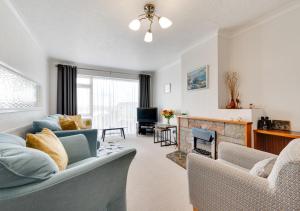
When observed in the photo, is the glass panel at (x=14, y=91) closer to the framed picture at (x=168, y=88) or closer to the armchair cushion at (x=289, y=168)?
the armchair cushion at (x=289, y=168)

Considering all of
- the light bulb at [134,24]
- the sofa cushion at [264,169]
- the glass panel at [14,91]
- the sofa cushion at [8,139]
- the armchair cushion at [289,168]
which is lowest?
the sofa cushion at [264,169]

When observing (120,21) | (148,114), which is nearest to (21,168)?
(120,21)

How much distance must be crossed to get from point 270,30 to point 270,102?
1068mm

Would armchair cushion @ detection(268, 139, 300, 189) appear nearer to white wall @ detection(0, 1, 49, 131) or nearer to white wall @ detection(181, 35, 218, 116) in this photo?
white wall @ detection(181, 35, 218, 116)

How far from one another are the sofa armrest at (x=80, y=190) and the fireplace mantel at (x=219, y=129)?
1.81 m

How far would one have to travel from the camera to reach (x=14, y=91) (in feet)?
6.61

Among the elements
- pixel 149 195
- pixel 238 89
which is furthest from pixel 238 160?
pixel 238 89

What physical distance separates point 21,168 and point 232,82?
117 inches

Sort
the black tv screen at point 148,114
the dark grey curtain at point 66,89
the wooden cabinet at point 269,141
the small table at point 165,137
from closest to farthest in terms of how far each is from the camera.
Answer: the wooden cabinet at point 269,141
the small table at point 165,137
the dark grey curtain at point 66,89
the black tv screen at point 148,114

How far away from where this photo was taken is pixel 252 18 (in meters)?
2.28

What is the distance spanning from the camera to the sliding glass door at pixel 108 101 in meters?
5.00

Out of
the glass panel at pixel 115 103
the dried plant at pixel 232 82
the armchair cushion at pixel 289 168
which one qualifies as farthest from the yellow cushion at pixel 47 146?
the glass panel at pixel 115 103

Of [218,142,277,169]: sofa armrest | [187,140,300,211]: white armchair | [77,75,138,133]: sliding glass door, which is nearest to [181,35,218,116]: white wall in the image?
[218,142,277,169]: sofa armrest

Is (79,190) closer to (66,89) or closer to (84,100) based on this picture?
(66,89)
